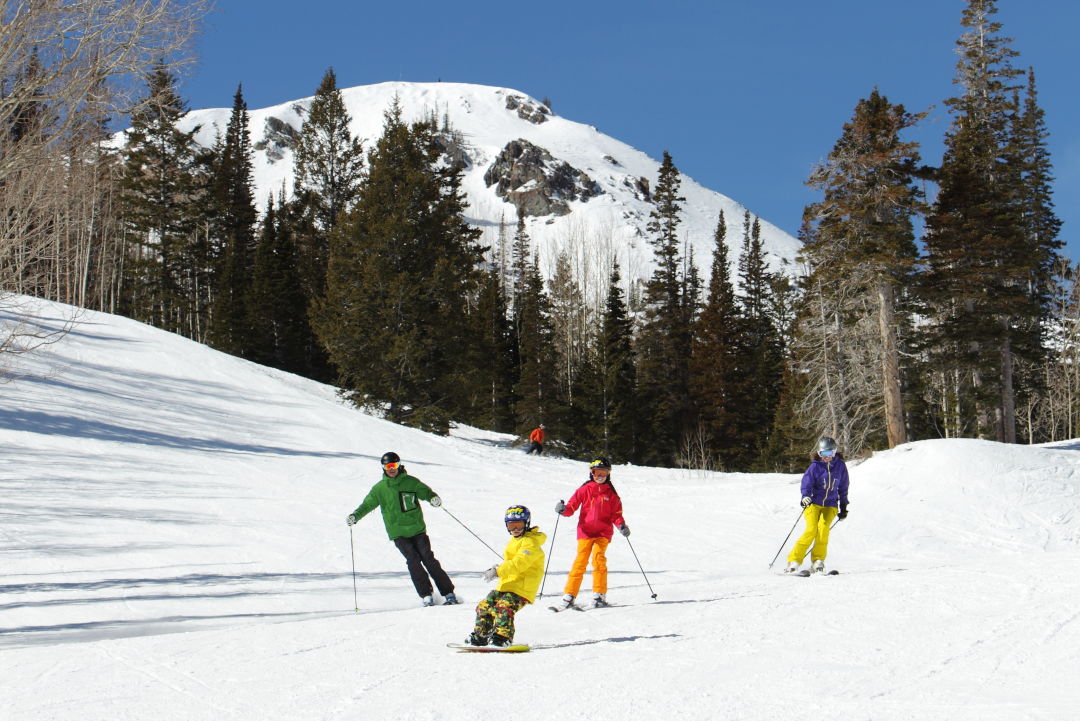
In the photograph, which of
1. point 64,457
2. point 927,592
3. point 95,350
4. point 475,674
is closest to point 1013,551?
point 927,592

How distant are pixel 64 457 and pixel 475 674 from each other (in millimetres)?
13184

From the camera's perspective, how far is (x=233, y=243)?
51.0 m

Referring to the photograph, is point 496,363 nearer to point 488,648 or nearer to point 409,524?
point 409,524

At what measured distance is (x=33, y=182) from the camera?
13.2 meters

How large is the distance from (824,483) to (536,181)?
13073 centimetres

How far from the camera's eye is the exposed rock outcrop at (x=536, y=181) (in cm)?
13438

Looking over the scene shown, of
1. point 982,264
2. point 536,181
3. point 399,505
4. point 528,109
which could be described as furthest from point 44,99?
point 528,109

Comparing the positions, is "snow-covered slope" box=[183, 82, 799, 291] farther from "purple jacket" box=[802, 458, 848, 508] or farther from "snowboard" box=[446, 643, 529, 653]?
"snowboard" box=[446, 643, 529, 653]

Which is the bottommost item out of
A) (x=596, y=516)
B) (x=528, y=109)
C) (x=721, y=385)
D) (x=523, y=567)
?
(x=523, y=567)

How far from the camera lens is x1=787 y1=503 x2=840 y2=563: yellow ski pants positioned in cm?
1111

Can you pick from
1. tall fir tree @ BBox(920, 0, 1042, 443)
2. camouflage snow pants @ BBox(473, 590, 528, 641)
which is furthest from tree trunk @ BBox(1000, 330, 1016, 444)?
camouflage snow pants @ BBox(473, 590, 528, 641)

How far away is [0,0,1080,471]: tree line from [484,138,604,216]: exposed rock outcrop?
68461mm

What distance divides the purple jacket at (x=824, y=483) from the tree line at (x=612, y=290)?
10.2 m

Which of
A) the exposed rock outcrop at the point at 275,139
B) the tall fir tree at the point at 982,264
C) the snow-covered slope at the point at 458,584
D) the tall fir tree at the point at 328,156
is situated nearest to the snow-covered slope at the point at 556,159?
the exposed rock outcrop at the point at 275,139
